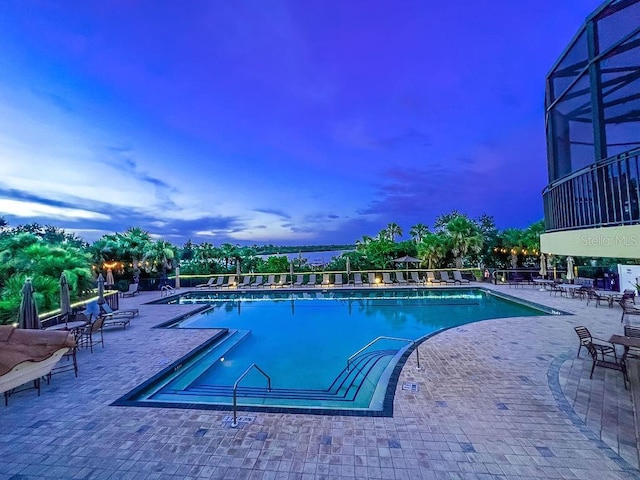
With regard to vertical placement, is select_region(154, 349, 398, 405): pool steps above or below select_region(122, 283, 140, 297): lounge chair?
below

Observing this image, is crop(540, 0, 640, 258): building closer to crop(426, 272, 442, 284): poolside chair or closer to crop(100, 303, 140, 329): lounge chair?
crop(100, 303, 140, 329): lounge chair

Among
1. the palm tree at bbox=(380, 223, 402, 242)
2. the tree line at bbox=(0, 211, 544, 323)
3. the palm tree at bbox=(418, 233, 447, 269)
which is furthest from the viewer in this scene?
the palm tree at bbox=(380, 223, 402, 242)

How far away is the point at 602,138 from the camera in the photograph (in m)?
4.38

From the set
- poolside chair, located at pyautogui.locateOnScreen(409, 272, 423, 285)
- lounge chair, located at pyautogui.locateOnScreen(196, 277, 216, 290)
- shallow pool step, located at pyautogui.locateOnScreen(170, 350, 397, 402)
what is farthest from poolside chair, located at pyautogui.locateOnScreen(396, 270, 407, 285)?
shallow pool step, located at pyautogui.locateOnScreen(170, 350, 397, 402)

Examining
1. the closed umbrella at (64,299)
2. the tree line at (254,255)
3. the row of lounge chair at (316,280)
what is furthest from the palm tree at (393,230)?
the closed umbrella at (64,299)

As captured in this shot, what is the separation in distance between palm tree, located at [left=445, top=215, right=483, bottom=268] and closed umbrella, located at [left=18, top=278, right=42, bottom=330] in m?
20.3

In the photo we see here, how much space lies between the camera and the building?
3.74m

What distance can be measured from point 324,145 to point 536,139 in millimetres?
18196

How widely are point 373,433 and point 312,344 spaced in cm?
489

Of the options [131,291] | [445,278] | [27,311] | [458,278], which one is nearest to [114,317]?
[27,311]

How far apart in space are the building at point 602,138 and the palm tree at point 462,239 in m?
14.8

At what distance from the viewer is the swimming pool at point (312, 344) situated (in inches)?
191

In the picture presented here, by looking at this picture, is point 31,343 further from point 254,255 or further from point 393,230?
point 393,230

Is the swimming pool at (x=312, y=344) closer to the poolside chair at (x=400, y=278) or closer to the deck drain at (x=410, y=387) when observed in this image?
the deck drain at (x=410, y=387)
